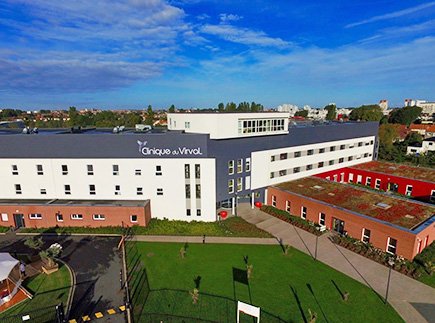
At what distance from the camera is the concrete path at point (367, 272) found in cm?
1738

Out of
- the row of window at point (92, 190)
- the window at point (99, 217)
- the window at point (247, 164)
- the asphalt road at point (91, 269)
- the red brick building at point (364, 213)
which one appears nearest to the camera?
the asphalt road at point (91, 269)

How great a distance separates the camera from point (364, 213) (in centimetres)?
2636

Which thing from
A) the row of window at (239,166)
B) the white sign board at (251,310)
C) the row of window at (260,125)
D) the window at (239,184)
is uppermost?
the row of window at (260,125)

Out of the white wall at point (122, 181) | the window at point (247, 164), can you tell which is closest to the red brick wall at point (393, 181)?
the window at point (247, 164)

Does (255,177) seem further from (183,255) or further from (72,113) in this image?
(72,113)

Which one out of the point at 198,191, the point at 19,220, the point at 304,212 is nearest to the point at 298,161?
the point at 304,212

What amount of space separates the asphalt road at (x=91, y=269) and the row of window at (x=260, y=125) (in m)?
18.6

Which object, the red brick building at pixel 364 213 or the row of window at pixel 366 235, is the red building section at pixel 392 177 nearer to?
the red brick building at pixel 364 213

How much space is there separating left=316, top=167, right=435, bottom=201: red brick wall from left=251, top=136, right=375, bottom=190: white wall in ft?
3.55

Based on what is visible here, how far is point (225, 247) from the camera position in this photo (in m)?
25.6

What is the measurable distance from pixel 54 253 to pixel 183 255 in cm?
1041

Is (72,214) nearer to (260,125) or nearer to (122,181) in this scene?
(122,181)

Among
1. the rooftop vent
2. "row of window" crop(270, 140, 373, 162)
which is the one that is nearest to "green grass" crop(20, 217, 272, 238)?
"row of window" crop(270, 140, 373, 162)

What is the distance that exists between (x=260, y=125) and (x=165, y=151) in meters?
12.4
